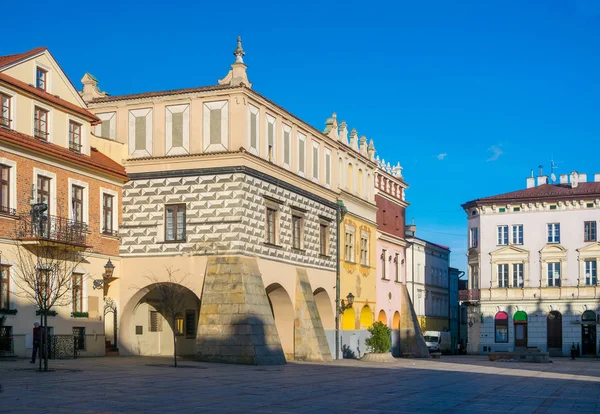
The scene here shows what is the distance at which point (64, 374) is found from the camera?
85.1 feet

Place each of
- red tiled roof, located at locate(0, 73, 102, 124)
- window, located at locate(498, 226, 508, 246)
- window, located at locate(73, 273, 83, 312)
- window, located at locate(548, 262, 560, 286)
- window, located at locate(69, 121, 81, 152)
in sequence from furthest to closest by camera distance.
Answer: window, located at locate(498, 226, 508, 246), window, located at locate(548, 262, 560, 286), window, located at locate(69, 121, 81, 152), window, located at locate(73, 273, 83, 312), red tiled roof, located at locate(0, 73, 102, 124)

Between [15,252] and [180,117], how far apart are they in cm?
1033

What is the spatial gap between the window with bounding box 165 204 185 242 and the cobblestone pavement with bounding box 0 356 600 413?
7260mm

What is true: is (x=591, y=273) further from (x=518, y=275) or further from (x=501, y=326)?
(x=501, y=326)

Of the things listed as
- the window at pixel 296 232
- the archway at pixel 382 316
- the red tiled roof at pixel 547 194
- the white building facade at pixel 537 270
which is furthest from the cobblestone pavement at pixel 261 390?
the red tiled roof at pixel 547 194

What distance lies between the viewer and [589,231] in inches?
2899

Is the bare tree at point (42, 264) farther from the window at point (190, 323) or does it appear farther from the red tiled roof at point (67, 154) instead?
the window at point (190, 323)

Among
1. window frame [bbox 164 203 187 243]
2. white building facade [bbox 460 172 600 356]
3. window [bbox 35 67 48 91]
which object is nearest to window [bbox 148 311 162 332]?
window frame [bbox 164 203 187 243]

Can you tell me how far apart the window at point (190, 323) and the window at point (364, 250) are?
46.7ft

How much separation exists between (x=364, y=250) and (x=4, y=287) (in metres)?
27.8

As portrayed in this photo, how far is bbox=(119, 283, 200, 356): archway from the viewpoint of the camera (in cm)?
3975

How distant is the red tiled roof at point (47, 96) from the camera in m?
33.2

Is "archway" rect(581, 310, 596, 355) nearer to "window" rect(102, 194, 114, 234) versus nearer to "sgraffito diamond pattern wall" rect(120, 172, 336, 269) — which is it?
"sgraffito diamond pattern wall" rect(120, 172, 336, 269)

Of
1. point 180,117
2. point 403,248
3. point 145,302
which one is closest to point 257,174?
point 180,117
